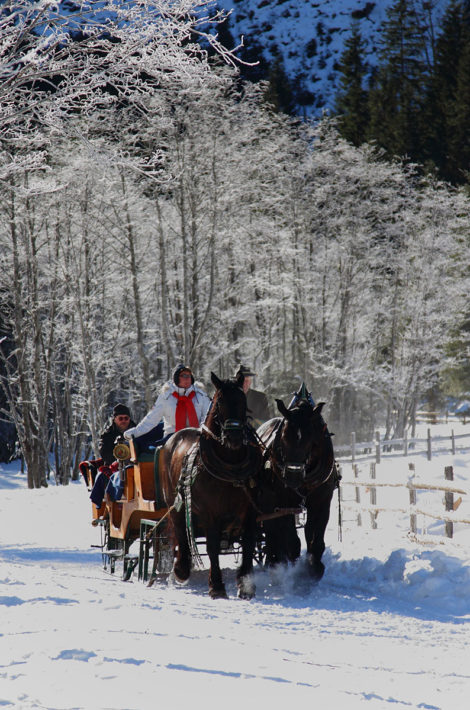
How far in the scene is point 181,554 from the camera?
27.1 feet

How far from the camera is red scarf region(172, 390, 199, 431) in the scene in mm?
9453

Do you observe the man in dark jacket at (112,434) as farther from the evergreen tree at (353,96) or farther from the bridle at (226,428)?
→ the evergreen tree at (353,96)

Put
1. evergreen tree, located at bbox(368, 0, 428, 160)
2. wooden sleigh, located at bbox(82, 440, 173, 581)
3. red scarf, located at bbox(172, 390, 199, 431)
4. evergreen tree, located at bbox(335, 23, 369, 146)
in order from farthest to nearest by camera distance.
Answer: evergreen tree, located at bbox(335, 23, 369, 146), evergreen tree, located at bbox(368, 0, 428, 160), red scarf, located at bbox(172, 390, 199, 431), wooden sleigh, located at bbox(82, 440, 173, 581)

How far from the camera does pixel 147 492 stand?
905 cm

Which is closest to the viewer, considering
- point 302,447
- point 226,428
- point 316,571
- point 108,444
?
point 226,428

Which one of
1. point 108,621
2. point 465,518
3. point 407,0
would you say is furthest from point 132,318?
point 407,0

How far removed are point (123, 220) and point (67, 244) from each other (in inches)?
98.2

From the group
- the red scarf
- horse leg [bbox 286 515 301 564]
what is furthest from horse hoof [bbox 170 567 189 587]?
the red scarf

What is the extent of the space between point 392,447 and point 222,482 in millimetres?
30013

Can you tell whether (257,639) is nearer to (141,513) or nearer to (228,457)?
(228,457)

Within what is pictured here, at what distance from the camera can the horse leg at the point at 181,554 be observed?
26.5ft

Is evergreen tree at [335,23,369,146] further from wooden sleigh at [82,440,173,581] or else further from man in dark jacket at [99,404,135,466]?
wooden sleigh at [82,440,173,581]

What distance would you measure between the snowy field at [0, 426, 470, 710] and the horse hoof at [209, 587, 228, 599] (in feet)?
0.54

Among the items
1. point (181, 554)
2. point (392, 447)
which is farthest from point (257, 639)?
point (392, 447)
